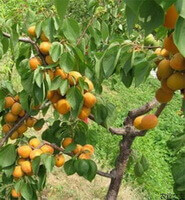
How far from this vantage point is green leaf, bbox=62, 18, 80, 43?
4.73ft

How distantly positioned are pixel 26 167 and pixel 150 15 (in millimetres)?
1154

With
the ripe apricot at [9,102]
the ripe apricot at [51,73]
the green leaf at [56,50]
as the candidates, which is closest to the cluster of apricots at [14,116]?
the ripe apricot at [9,102]

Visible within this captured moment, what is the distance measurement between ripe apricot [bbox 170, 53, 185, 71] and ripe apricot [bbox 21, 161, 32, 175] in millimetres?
971

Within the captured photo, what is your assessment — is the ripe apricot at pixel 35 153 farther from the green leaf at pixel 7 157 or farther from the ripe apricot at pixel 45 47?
the ripe apricot at pixel 45 47

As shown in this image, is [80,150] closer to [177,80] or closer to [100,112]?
[100,112]

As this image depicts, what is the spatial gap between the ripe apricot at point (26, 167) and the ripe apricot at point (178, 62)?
3.18ft

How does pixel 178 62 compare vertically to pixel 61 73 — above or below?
above

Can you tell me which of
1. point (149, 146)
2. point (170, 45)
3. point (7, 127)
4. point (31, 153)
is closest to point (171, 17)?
point (170, 45)

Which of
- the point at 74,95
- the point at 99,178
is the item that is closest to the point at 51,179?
the point at 99,178

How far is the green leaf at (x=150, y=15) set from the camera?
625mm

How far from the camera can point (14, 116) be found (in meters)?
1.83

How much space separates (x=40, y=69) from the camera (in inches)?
56.0

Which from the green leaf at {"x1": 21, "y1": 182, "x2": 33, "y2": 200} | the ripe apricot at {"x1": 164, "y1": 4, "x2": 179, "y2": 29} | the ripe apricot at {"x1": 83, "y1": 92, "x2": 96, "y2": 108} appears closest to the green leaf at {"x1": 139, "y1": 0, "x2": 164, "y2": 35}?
the ripe apricot at {"x1": 164, "y1": 4, "x2": 179, "y2": 29}

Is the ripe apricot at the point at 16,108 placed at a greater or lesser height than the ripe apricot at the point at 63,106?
lesser
